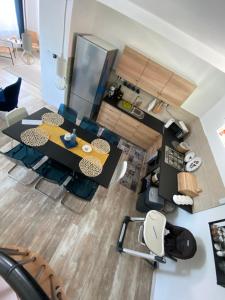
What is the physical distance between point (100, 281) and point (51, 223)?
1.01 metres

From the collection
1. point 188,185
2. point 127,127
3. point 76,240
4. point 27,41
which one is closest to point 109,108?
point 127,127

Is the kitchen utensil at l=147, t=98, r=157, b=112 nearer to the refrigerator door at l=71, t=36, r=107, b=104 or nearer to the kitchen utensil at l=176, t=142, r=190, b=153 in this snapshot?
the kitchen utensil at l=176, t=142, r=190, b=153

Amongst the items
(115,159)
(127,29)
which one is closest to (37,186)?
(115,159)

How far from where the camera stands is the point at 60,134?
2625mm

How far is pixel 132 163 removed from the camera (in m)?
3.95

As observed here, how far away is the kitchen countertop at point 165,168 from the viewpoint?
8.67ft

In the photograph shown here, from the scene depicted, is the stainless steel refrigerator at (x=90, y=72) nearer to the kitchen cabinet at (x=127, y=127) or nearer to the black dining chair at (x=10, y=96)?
the kitchen cabinet at (x=127, y=127)

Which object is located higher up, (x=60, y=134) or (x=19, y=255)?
(x=60, y=134)

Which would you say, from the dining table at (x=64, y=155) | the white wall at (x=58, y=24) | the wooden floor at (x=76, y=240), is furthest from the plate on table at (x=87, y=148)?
the white wall at (x=58, y=24)

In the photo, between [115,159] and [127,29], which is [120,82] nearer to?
[127,29]

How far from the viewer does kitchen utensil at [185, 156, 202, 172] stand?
294cm

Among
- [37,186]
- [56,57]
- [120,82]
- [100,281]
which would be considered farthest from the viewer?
[120,82]

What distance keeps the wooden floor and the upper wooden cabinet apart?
8.14ft

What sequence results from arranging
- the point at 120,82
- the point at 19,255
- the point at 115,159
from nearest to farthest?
the point at 19,255
the point at 115,159
the point at 120,82
